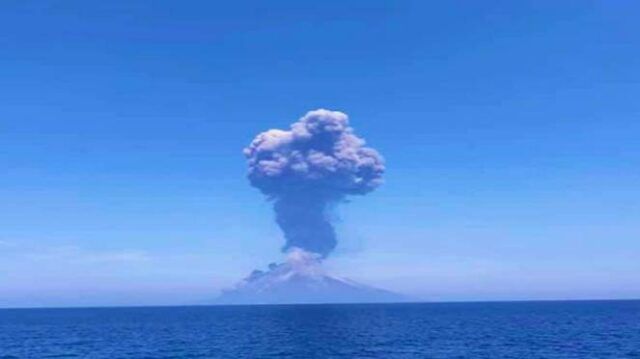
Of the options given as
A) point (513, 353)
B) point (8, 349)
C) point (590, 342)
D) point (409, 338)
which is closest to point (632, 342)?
point (590, 342)

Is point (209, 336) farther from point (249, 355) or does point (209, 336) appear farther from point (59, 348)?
point (249, 355)

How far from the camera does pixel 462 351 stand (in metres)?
77.8

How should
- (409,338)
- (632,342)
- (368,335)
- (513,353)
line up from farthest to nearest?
1. (368,335)
2. (409,338)
3. (632,342)
4. (513,353)

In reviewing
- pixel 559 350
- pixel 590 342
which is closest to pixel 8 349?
pixel 559 350

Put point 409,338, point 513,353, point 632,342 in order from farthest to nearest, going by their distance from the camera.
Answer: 1. point 409,338
2. point 632,342
3. point 513,353

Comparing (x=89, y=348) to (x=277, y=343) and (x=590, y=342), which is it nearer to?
(x=277, y=343)

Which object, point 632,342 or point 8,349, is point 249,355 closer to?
point 8,349

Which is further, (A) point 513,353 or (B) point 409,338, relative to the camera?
(B) point 409,338

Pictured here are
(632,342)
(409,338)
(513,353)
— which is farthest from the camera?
(409,338)

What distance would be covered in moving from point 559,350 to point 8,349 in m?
72.3

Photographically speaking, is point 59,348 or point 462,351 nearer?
point 462,351

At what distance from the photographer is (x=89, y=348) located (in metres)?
87.9

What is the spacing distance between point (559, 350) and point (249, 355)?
36.7 m

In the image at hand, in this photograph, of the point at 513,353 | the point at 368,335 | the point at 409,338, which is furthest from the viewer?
the point at 368,335
